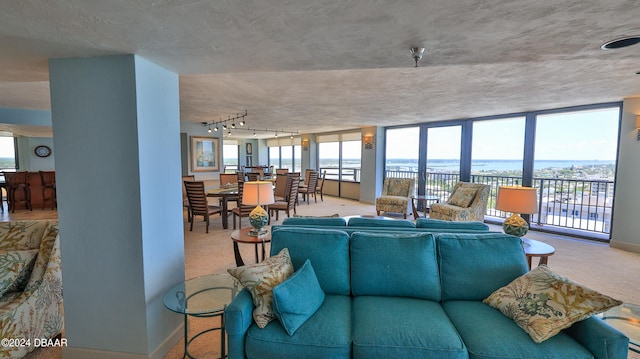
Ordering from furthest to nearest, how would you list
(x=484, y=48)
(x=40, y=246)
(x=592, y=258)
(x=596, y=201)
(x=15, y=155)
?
(x=15, y=155)
(x=596, y=201)
(x=592, y=258)
(x=40, y=246)
(x=484, y=48)

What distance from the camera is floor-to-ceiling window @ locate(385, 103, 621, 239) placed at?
15.7 ft

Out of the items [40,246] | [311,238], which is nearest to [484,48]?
[311,238]

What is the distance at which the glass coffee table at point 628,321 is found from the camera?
1.49 meters

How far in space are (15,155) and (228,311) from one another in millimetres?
11306

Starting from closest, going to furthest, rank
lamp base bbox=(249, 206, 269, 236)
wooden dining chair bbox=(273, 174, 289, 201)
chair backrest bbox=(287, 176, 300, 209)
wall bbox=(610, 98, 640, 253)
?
lamp base bbox=(249, 206, 269, 236)
wall bbox=(610, 98, 640, 253)
chair backrest bbox=(287, 176, 300, 209)
wooden dining chair bbox=(273, 174, 289, 201)

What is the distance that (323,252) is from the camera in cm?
199

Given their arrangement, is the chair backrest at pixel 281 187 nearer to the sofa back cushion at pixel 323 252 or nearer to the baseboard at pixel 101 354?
the sofa back cushion at pixel 323 252

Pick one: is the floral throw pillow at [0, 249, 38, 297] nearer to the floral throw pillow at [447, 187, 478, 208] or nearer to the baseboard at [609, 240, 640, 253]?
the floral throw pillow at [447, 187, 478, 208]

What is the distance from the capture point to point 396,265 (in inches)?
76.2

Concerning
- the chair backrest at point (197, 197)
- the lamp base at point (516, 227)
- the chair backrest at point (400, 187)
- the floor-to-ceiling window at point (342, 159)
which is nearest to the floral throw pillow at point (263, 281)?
the lamp base at point (516, 227)

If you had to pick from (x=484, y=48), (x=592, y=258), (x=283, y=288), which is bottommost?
(x=592, y=258)

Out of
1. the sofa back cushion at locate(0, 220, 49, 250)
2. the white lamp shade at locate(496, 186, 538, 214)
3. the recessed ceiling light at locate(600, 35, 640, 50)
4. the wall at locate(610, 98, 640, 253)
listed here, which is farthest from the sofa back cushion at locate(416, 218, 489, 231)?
the wall at locate(610, 98, 640, 253)

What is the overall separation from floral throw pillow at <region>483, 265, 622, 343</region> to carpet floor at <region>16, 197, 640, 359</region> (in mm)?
1086

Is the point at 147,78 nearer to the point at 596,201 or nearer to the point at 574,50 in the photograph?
the point at 574,50
